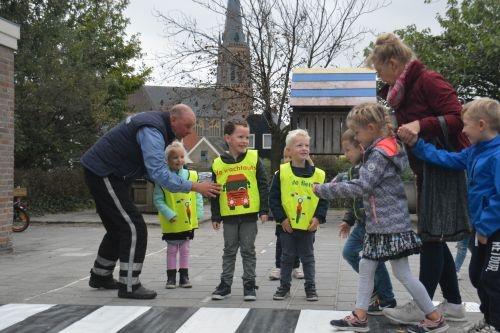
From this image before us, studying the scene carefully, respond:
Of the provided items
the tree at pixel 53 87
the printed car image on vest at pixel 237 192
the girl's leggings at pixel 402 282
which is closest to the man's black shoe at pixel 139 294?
the printed car image on vest at pixel 237 192

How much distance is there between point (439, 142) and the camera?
15.4 feet

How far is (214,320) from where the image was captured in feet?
16.4

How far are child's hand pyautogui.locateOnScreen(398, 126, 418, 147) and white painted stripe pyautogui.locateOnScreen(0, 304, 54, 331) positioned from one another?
326 centimetres

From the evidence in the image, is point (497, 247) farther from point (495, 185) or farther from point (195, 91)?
point (195, 91)

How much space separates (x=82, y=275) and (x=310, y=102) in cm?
630

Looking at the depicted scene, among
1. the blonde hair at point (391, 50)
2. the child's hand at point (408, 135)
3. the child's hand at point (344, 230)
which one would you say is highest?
the blonde hair at point (391, 50)

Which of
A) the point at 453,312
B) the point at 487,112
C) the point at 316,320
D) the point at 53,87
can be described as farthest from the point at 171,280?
the point at 53,87

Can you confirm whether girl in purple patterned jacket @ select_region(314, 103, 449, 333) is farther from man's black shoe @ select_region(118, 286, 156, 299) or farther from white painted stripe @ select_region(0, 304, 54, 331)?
white painted stripe @ select_region(0, 304, 54, 331)

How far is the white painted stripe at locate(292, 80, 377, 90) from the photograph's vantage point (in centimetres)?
1245

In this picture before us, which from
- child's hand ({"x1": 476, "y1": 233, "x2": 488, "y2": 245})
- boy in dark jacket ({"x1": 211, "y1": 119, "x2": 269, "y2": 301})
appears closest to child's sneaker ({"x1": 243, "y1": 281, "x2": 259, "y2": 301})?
boy in dark jacket ({"x1": 211, "y1": 119, "x2": 269, "y2": 301})

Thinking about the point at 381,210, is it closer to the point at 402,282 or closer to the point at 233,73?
A: the point at 402,282

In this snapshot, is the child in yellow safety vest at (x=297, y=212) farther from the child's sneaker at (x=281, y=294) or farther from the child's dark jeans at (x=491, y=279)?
the child's dark jeans at (x=491, y=279)

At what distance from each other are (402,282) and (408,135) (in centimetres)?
108

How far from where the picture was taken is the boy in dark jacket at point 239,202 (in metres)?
Result: 5.98
